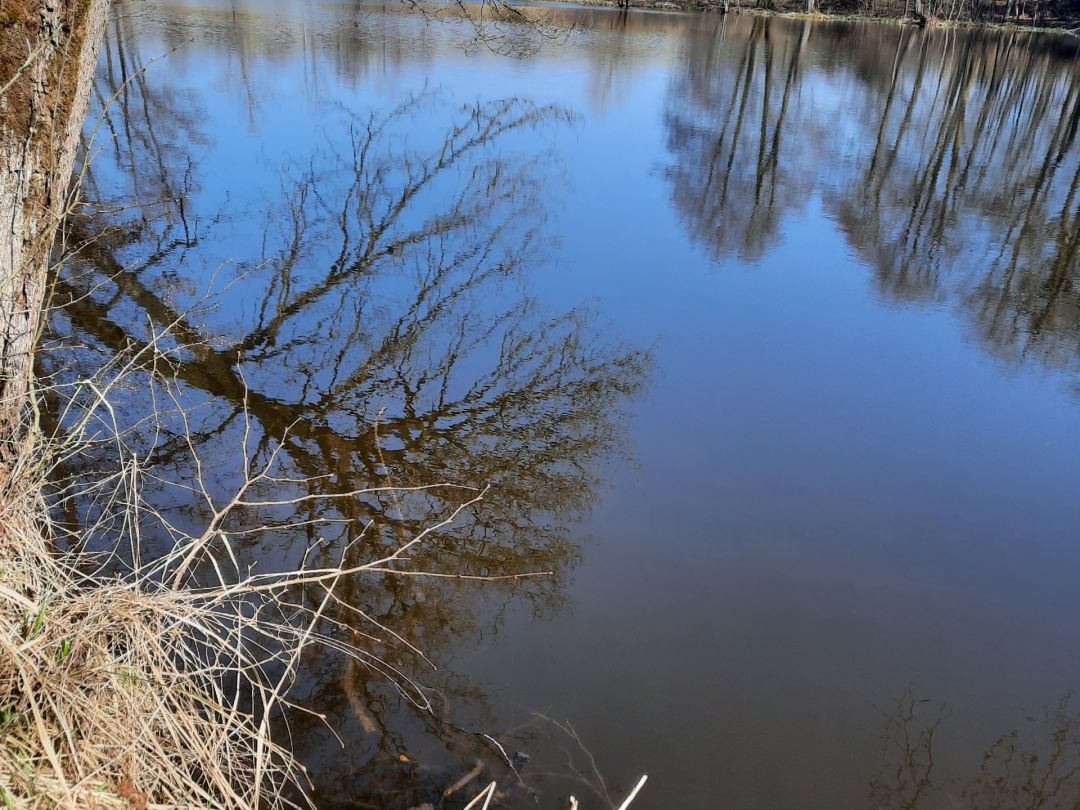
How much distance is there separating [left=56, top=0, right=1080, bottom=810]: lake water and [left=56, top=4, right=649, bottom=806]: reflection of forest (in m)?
0.03

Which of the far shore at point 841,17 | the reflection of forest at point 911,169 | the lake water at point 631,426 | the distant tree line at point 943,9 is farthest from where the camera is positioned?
the distant tree line at point 943,9

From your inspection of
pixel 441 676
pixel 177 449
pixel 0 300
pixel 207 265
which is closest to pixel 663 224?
pixel 207 265

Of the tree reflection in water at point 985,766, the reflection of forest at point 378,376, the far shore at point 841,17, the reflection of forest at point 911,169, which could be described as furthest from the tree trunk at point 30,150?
the far shore at point 841,17

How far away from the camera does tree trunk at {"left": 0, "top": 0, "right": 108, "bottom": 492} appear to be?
2496 mm

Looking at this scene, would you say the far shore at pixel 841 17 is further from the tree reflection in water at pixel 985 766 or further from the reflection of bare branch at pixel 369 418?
the tree reflection in water at pixel 985 766

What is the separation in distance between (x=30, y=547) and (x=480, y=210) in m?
6.94

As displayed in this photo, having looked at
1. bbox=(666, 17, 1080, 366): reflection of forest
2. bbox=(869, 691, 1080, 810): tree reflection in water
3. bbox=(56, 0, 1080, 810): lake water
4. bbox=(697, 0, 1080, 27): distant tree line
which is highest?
bbox=(697, 0, 1080, 27): distant tree line

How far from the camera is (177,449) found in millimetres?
4688

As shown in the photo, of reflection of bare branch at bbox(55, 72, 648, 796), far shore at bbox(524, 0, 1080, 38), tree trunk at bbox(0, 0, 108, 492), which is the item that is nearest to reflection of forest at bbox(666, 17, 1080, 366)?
reflection of bare branch at bbox(55, 72, 648, 796)

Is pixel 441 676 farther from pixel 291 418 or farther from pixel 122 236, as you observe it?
pixel 122 236

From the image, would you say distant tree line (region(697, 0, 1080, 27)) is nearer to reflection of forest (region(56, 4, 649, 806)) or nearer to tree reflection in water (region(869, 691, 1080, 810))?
reflection of forest (region(56, 4, 649, 806))

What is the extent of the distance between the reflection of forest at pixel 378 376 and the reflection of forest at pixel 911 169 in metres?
3.31

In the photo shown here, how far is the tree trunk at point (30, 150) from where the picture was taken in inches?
98.3

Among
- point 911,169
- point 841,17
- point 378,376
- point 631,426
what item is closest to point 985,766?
point 631,426
